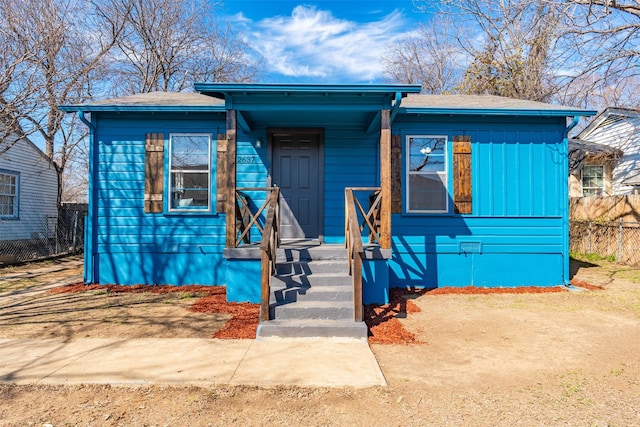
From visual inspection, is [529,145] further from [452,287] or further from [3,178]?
[3,178]

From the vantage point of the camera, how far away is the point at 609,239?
10930 millimetres

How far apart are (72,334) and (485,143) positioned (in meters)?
7.23

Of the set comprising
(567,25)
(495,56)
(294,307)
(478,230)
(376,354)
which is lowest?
(376,354)

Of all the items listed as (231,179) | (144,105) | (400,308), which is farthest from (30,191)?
(400,308)

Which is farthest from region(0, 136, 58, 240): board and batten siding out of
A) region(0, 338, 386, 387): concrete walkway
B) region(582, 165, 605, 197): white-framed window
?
region(582, 165, 605, 197): white-framed window

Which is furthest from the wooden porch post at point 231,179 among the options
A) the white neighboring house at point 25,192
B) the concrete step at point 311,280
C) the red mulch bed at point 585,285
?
the white neighboring house at point 25,192

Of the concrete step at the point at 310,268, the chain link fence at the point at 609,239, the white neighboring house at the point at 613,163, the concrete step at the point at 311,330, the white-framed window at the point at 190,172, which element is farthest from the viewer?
the white neighboring house at the point at 613,163

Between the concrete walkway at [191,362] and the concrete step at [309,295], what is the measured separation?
686mm

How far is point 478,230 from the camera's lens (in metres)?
7.25

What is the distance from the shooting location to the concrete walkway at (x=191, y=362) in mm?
3299

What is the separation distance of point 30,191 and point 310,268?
1504 centimetres

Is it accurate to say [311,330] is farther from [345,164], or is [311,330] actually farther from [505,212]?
Result: [505,212]

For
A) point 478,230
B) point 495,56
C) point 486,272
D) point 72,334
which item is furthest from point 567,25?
point 72,334

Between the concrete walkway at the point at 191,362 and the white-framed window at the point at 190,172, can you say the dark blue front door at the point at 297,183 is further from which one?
the concrete walkway at the point at 191,362
